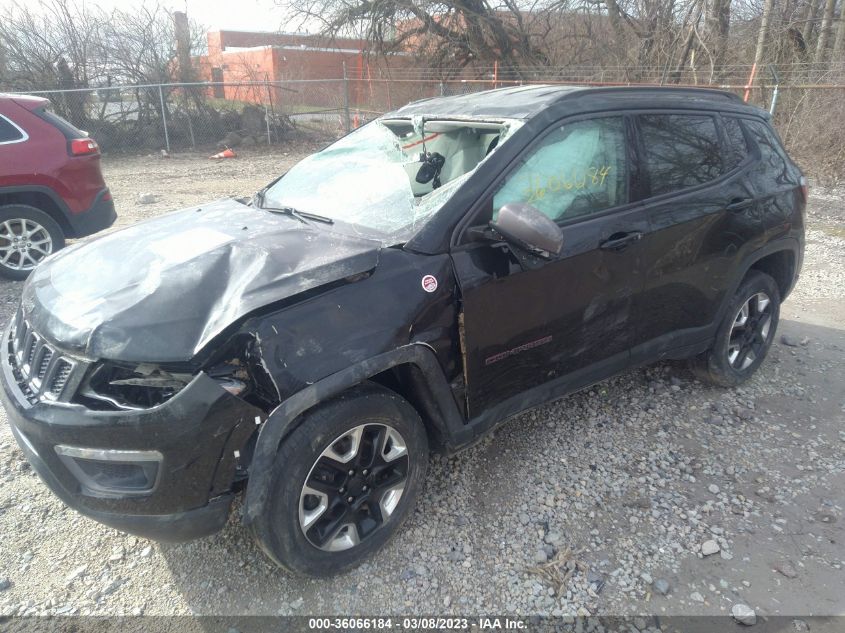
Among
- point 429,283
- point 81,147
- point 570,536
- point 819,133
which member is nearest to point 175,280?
point 429,283

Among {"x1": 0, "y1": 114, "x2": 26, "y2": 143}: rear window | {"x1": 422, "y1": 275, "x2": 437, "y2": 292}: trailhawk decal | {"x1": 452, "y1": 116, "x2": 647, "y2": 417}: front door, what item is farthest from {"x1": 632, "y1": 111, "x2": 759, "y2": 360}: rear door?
{"x1": 0, "y1": 114, "x2": 26, "y2": 143}: rear window

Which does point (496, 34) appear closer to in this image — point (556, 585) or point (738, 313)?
point (738, 313)

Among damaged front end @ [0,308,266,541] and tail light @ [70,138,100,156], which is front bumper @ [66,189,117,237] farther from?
damaged front end @ [0,308,266,541]

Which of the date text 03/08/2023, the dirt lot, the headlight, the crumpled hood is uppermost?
the crumpled hood

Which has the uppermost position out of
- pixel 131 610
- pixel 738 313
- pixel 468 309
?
pixel 468 309

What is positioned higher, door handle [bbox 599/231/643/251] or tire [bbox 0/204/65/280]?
door handle [bbox 599/231/643/251]

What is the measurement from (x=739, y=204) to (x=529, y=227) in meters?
1.90

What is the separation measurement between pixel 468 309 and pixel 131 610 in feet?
6.02

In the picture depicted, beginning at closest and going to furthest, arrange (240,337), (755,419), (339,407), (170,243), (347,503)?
(240,337) → (339,407) → (347,503) → (170,243) → (755,419)

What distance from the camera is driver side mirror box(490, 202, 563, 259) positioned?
2373 millimetres

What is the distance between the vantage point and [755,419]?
369cm

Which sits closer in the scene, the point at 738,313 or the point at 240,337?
the point at 240,337

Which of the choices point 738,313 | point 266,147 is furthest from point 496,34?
point 738,313

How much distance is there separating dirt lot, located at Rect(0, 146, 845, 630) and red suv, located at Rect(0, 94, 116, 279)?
119 inches
